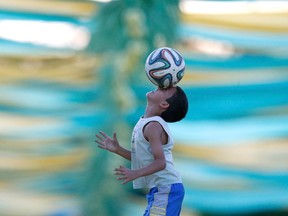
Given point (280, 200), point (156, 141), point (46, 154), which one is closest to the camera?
point (156, 141)

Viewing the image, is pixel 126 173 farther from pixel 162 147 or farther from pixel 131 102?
pixel 131 102

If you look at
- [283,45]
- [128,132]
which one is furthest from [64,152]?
[283,45]

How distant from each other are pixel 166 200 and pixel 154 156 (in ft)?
0.55

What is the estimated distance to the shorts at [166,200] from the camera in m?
3.27

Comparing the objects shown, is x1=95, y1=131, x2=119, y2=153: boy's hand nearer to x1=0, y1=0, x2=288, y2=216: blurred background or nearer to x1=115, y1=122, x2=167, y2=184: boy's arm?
x1=115, y1=122, x2=167, y2=184: boy's arm

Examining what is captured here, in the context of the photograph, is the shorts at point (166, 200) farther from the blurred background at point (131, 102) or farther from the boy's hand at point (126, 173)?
the blurred background at point (131, 102)

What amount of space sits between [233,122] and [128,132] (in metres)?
0.81

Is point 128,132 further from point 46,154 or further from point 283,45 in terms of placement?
point 283,45

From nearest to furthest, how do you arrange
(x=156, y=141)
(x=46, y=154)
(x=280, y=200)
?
(x=156, y=141) < (x=280, y=200) < (x=46, y=154)

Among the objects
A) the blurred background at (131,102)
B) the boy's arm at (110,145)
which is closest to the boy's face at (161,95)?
the boy's arm at (110,145)

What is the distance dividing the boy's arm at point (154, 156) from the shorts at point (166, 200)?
0.11m

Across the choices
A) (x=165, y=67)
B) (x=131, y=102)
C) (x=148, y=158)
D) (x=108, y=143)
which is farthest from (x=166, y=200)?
(x=131, y=102)

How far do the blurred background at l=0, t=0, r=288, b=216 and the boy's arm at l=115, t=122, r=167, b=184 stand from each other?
13.1 feet

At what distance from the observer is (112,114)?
745 cm
